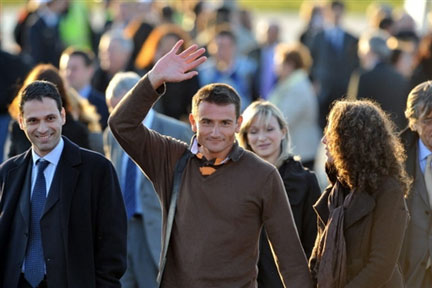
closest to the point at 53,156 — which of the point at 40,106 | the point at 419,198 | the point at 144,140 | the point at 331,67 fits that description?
the point at 40,106

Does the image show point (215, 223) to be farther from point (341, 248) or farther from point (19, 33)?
point (19, 33)

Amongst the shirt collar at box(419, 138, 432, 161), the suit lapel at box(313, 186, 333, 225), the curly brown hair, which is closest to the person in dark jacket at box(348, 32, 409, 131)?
the shirt collar at box(419, 138, 432, 161)

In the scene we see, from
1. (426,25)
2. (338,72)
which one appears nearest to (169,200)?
(338,72)

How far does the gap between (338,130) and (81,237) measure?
1.67m

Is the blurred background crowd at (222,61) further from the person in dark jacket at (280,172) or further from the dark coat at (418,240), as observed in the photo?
the dark coat at (418,240)

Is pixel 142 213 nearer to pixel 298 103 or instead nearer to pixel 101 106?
pixel 101 106

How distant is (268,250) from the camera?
264 inches

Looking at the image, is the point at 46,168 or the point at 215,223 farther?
the point at 46,168

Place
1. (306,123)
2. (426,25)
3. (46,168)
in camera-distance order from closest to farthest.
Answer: (46,168) → (306,123) → (426,25)

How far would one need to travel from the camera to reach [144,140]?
5.77 metres

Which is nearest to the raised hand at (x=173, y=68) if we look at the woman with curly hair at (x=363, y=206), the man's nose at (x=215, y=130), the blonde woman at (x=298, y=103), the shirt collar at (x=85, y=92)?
the man's nose at (x=215, y=130)

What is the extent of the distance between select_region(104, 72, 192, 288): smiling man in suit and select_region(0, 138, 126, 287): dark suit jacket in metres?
1.78

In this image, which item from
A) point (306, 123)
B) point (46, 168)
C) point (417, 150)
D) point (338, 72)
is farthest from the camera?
point (338, 72)

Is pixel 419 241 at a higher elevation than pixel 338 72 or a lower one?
lower
